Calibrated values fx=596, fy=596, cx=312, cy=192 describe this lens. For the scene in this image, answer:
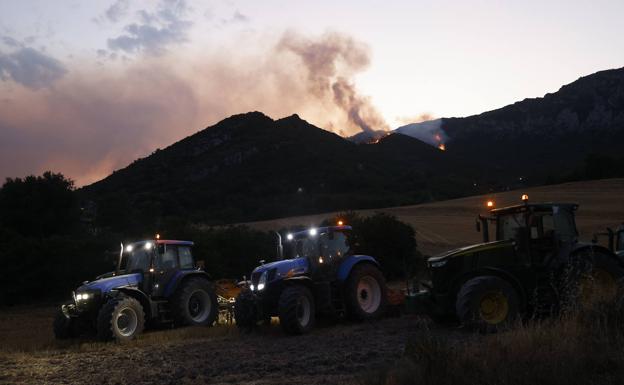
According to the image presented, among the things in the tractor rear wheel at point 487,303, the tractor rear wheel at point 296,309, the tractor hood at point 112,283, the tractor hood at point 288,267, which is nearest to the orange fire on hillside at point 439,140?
the tractor hood at point 288,267

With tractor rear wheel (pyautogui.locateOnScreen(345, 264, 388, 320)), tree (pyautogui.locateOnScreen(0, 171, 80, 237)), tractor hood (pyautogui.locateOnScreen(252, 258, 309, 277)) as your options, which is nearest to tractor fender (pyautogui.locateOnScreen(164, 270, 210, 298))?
tractor hood (pyautogui.locateOnScreen(252, 258, 309, 277))

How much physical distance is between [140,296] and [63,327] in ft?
5.69

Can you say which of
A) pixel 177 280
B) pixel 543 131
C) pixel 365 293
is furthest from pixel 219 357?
pixel 543 131

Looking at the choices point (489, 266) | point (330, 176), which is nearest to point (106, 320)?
point (489, 266)

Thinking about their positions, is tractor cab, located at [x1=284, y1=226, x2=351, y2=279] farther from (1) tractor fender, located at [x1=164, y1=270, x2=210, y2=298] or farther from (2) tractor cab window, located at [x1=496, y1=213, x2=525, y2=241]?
(2) tractor cab window, located at [x1=496, y1=213, x2=525, y2=241]

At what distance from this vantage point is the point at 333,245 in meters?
12.9

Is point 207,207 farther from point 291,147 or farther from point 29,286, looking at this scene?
point 29,286

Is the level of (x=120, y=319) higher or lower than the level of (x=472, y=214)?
lower

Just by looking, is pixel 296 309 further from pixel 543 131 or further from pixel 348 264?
pixel 543 131

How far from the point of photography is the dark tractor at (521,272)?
9.59m

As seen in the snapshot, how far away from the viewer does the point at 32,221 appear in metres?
40.8

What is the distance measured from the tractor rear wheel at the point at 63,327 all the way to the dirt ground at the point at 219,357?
31 centimetres

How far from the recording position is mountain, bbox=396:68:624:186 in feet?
312

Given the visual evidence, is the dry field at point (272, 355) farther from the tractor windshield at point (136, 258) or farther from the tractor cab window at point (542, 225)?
the tractor cab window at point (542, 225)
